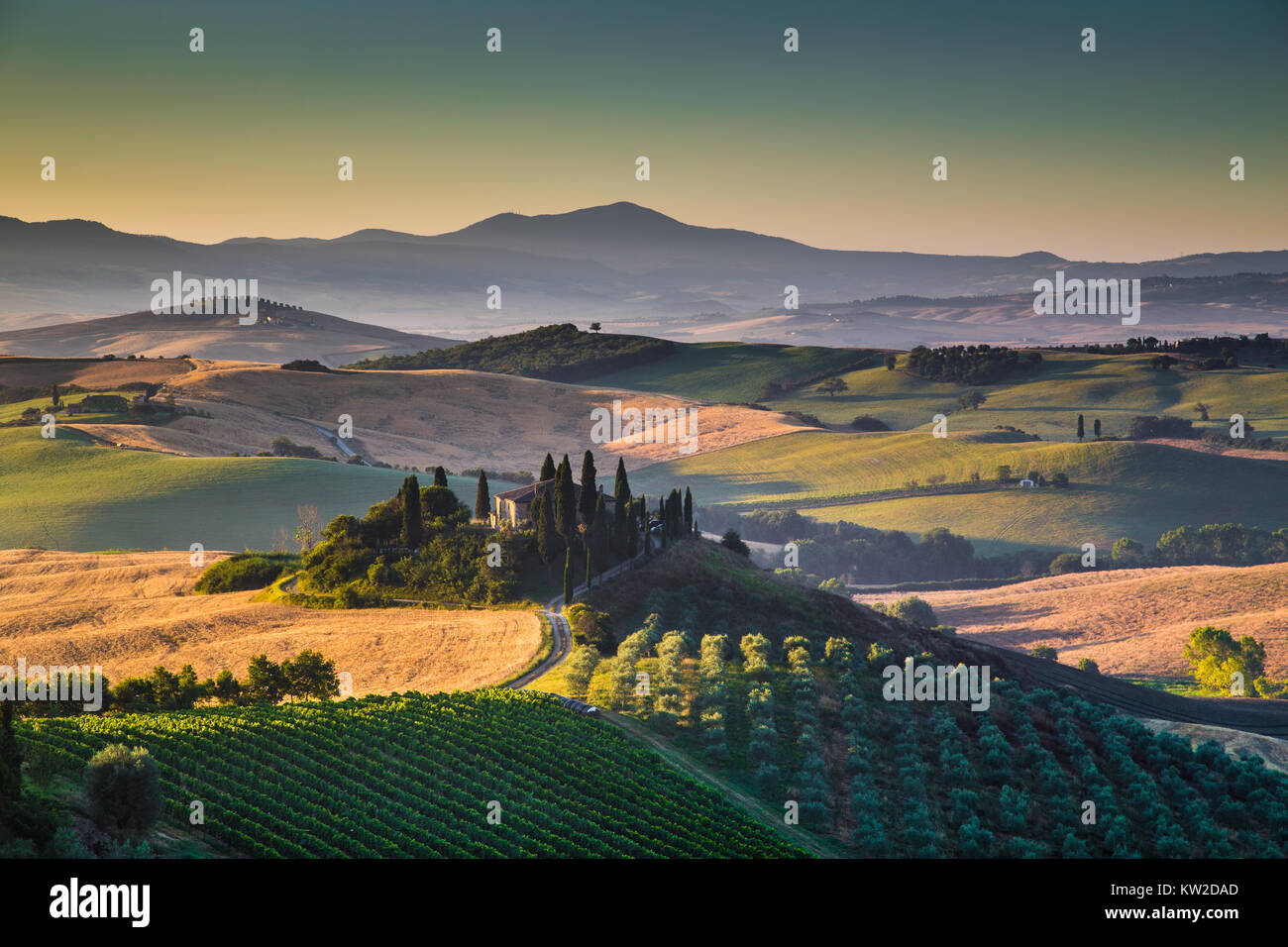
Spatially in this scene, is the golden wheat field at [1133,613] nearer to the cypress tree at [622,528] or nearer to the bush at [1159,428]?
the cypress tree at [622,528]

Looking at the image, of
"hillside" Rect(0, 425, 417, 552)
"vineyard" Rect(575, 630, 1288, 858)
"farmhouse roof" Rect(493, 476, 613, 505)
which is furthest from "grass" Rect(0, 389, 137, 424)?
"vineyard" Rect(575, 630, 1288, 858)

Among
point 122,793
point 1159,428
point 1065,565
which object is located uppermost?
point 1159,428

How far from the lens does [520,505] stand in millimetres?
64938

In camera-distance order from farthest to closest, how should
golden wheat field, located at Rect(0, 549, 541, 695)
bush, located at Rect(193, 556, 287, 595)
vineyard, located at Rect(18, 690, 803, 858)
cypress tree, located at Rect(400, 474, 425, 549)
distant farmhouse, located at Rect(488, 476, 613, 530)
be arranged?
distant farmhouse, located at Rect(488, 476, 613, 530)
bush, located at Rect(193, 556, 287, 595)
cypress tree, located at Rect(400, 474, 425, 549)
golden wheat field, located at Rect(0, 549, 541, 695)
vineyard, located at Rect(18, 690, 803, 858)

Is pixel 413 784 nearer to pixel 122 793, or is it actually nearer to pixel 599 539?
pixel 122 793

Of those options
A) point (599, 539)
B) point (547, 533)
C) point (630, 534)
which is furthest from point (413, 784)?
point (630, 534)

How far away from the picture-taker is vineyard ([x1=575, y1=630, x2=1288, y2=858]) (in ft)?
105

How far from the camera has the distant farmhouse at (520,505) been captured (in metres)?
63.6

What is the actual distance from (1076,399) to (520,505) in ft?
451

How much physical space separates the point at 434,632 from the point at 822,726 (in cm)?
1928

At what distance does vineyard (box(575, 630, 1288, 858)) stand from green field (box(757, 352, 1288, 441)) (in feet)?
404

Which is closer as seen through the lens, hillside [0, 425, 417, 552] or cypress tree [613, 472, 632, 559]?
cypress tree [613, 472, 632, 559]

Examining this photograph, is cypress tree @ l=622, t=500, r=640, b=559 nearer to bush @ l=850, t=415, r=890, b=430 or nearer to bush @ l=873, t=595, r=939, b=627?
bush @ l=873, t=595, r=939, b=627
